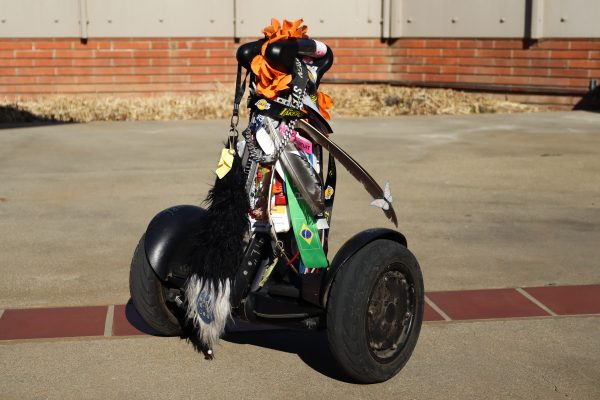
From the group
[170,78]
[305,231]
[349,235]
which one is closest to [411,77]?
[170,78]

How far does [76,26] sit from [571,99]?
339 inches

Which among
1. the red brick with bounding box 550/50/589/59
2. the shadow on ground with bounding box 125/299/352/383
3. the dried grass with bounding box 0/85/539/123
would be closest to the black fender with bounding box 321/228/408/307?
the shadow on ground with bounding box 125/299/352/383

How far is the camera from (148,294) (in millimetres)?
4988

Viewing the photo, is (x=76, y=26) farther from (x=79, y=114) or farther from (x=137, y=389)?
(x=137, y=389)

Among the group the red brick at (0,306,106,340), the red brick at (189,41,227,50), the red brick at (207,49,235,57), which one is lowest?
the red brick at (0,306,106,340)

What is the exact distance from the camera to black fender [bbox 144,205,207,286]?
491 cm

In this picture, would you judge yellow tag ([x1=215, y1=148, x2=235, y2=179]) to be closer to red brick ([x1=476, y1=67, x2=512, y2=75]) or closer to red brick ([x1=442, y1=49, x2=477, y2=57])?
red brick ([x1=476, y1=67, x2=512, y2=75])

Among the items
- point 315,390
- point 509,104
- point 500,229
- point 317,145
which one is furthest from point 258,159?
point 509,104

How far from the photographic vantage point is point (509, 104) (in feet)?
53.8

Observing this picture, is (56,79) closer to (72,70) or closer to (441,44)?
(72,70)

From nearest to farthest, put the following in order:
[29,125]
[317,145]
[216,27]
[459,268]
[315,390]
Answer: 1. [315,390]
2. [317,145]
3. [459,268]
4. [29,125]
5. [216,27]

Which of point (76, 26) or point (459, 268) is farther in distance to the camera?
point (76, 26)

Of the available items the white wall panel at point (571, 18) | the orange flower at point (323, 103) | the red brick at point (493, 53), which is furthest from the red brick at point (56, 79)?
the orange flower at point (323, 103)

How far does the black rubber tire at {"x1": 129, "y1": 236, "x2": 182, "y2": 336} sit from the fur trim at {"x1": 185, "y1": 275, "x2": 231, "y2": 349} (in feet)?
0.95
